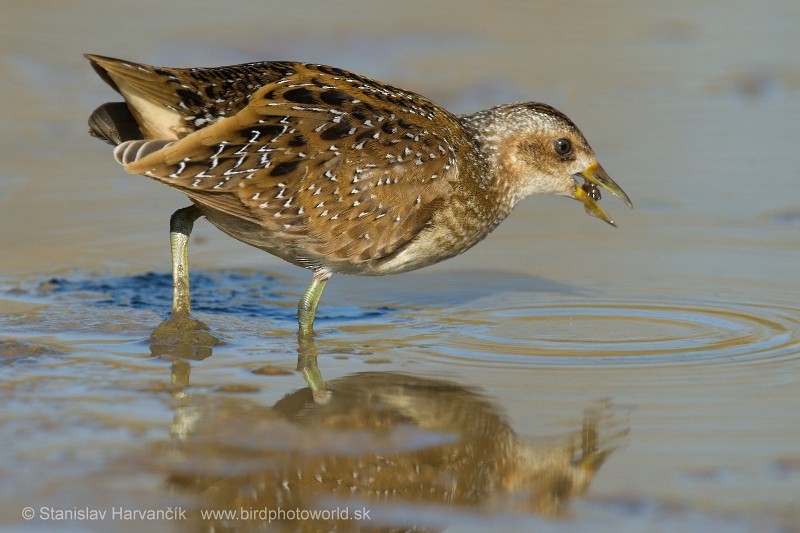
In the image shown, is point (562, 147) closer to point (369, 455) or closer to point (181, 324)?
point (181, 324)

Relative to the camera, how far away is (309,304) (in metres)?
7.73

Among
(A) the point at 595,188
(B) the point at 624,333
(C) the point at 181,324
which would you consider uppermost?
(A) the point at 595,188

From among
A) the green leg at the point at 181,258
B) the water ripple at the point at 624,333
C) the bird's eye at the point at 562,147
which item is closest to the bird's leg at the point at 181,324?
the green leg at the point at 181,258

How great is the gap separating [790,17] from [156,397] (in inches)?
417

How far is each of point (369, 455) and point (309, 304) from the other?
2040mm

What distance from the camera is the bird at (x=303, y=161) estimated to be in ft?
23.5

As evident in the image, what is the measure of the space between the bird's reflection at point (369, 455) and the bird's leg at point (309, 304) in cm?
94

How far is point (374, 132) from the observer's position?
24.5 feet

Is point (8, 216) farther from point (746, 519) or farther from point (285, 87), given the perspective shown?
point (746, 519)

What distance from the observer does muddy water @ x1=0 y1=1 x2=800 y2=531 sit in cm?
547

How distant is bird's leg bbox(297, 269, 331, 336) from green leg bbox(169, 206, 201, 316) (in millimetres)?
685

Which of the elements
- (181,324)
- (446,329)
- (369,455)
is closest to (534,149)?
(446,329)

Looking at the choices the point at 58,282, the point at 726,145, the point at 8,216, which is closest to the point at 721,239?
the point at 726,145

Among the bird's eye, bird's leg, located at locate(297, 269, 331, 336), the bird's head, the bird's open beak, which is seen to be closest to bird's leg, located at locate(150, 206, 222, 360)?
bird's leg, located at locate(297, 269, 331, 336)
